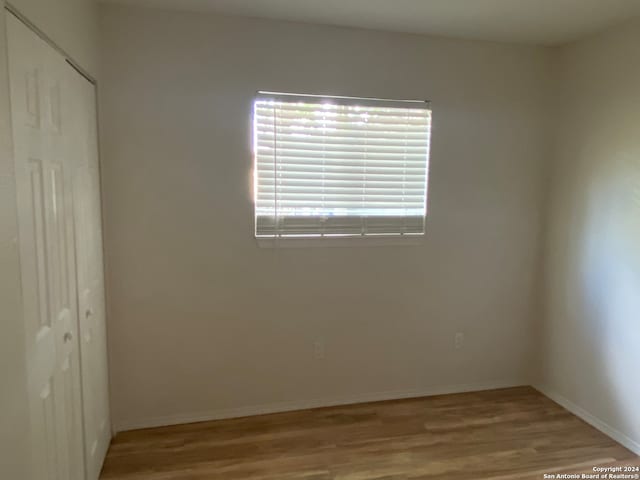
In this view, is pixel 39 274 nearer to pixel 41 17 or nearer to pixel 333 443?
pixel 41 17

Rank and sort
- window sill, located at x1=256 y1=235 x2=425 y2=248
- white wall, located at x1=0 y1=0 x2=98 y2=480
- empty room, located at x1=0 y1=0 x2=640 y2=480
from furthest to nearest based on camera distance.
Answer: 1. window sill, located at x1=256 y1=235 x2=425 y2=248
2. empty room, located at x1=0 y1=0 x2=640 y2=480
3. white wall, located at x1=0 y1=0 x2=98 y2=480

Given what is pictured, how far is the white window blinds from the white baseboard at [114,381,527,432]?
1182 millimetres

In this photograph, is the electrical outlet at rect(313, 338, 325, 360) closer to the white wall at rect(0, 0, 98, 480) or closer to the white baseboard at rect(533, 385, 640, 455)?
the white baseboard at rect(533, 385, 640, 455)

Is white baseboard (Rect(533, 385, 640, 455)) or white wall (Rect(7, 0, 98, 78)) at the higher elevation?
white wall (Rect(7, 0, 98, 78))

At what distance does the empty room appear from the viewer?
96.3 inches

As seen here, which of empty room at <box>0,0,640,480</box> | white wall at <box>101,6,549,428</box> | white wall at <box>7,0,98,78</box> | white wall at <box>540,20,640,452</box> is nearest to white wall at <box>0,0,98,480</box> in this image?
white wall at <box>7,0,98,78</box>

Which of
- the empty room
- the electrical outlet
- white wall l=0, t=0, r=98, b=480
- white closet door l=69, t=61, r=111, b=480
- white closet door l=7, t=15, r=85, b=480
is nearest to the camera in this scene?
white wall l=0, t=0, r=98, b=480

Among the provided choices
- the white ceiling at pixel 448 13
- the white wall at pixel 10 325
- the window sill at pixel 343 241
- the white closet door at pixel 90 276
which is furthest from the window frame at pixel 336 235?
the white wall at pixel 10 325

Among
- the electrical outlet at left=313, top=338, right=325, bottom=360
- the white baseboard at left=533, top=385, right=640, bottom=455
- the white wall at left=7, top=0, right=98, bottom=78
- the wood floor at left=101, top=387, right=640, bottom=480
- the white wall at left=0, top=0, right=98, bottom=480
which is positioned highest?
the white wall at left=7, top=0, right=98, bottom=78

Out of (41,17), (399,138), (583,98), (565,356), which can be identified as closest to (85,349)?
(41,17)

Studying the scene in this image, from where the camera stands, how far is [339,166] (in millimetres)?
2867

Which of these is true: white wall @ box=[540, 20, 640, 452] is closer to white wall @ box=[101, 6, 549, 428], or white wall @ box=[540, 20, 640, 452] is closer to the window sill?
white wall @ box=[101, 6, 549, 428]

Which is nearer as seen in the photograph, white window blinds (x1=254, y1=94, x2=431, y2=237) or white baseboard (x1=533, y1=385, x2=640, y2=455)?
white baseboard (x1=533, y1=385, x2=640, y2=455)

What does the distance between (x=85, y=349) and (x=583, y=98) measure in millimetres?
3342
